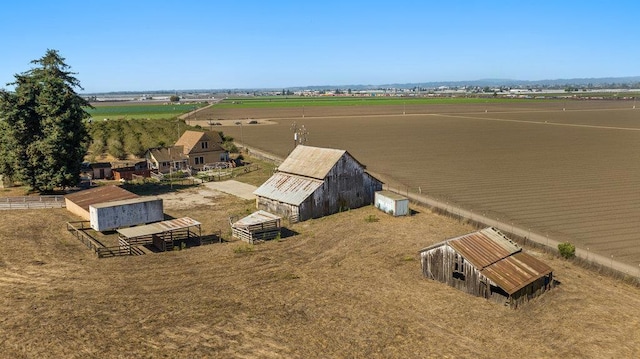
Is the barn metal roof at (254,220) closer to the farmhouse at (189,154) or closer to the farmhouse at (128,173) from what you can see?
the farmhouse at (128,173)

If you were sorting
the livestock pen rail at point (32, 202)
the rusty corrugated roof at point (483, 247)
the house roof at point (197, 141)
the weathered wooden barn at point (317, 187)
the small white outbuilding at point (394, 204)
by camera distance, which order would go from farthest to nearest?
the house roof at point (197, 141), the livestock pen rail at point (32, 202), the weathered wooden barn at point (317, 187), the small white outbuilding at point (394, 204), the rusty corrugated roof at point (483, 247)

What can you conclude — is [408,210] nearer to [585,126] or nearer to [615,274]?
[615,274]

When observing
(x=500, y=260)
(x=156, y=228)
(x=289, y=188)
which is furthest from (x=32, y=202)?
(x=500, y=260)

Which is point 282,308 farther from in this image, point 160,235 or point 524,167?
point 524,167

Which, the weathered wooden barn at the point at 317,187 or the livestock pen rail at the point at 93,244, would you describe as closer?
the livestock pen rail at the point at 93,244

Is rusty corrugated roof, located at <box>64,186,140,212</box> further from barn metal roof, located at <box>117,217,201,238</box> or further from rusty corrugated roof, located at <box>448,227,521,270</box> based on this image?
rusty corrugated roof, located at <box>448,227,521,270</box>

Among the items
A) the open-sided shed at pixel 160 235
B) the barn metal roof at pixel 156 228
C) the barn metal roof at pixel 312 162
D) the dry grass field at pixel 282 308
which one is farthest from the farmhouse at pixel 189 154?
the dry grass field at pixel 282 308
